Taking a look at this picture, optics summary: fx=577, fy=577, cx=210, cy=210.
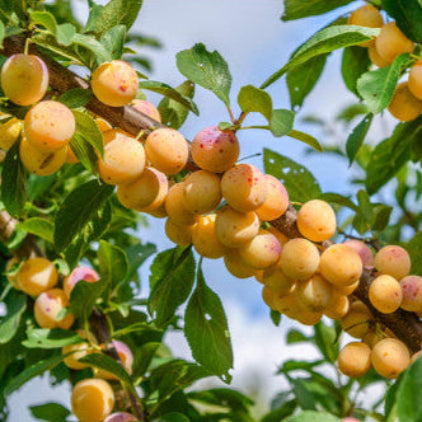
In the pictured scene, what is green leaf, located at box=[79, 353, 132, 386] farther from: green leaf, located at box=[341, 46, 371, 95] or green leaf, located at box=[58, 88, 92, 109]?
green leaf, located at box=[341, 46, 371, 95]

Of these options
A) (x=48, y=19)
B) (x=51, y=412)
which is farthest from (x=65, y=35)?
(x=51, y=412)

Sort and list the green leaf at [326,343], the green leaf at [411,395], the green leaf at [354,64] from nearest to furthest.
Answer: the green leaf at [411,395]
the green leaf at [354,64]
the green leaf at [326,343]

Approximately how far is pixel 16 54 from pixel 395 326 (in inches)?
25.5

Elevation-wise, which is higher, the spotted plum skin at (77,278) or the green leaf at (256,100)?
the green leaf at (256,100)

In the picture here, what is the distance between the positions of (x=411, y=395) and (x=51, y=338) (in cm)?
77

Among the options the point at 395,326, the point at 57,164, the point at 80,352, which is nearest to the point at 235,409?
the point at 80,352

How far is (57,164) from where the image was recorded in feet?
2.46

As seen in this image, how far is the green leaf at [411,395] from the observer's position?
452 millimetres

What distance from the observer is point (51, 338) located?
108cm

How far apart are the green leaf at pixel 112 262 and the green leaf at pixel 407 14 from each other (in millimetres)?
659

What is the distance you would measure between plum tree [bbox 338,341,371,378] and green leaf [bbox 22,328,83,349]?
50 cm

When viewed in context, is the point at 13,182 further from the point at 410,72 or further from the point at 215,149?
the point at 410,72

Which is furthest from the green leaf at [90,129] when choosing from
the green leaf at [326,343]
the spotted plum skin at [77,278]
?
the green leaf at [326,343]

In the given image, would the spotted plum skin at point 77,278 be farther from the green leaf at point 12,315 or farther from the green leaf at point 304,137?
the green leaf at point 304,137
